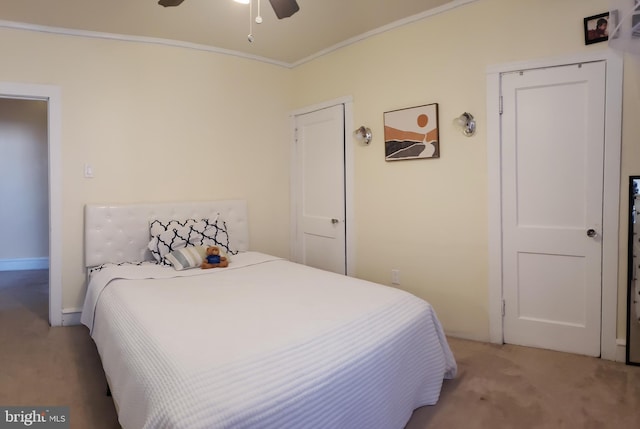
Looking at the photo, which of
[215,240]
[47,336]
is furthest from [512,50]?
[47,336]

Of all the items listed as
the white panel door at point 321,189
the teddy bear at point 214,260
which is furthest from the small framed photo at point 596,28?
the teddy bear at point 214,260

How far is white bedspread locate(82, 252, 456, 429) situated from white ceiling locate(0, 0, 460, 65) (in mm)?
2015

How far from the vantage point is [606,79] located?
91.7 inches

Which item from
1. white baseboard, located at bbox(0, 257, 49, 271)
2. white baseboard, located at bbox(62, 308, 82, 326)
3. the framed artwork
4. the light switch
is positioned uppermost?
the framed artwork

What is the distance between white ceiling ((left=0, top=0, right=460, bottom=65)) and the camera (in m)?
2.79

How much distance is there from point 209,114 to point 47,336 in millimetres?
2334

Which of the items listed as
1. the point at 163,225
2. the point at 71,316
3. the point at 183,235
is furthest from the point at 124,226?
the point at 71,316

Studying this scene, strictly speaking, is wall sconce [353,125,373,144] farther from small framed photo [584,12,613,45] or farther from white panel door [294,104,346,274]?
small framed photo [584,12,613,45]

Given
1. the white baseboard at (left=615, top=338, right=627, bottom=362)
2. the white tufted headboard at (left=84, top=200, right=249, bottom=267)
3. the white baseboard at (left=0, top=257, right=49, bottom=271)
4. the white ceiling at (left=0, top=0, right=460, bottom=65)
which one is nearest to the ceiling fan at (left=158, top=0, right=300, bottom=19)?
the white ceiling at (left=0, top=0, right=460, bottom=65)

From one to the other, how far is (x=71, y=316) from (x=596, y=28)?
440 cm

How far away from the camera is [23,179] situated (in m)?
5.34

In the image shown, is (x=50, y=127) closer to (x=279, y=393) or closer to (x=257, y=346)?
(x=257, y=346)

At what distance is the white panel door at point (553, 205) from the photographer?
7.91ft

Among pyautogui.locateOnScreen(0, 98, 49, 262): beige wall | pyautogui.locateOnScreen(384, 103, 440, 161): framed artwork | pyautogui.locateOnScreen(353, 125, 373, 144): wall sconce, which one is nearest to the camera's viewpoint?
pyautogui.locateOnScreen(384, 103, 440, 161): framed artwork
